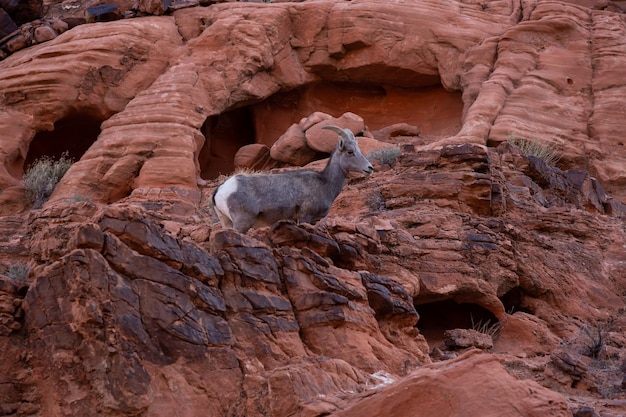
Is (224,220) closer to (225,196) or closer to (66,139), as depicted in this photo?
(225,196)

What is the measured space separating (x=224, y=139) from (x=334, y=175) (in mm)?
11556

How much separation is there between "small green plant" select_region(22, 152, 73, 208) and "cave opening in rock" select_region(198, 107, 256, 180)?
10.7 feet

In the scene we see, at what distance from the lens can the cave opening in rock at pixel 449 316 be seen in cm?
1387

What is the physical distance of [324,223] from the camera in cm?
1233

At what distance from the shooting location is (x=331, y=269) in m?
11.0

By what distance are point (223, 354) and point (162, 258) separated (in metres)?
1.09

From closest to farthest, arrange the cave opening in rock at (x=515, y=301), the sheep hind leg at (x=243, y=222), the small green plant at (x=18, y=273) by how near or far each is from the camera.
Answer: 1. the small green plant at (x=18, y=273)
2. the sheep hind leg at (x=243, y=222)
3. the cave opening in rock at (x=515, y=301)

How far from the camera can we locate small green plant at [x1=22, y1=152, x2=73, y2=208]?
1964cm

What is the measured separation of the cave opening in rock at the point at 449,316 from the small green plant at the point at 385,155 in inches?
139

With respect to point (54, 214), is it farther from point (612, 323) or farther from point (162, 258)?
point (612, 323)

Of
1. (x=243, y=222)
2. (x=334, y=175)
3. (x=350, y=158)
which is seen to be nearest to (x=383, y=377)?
(x=243, y=222)

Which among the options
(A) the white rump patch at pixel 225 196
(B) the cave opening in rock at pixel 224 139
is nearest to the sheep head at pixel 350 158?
(A) the white rump patch at pixel 225 196

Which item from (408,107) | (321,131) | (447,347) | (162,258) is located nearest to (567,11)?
(408,107)

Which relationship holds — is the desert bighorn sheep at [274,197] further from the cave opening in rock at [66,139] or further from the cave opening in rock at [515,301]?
the cave opening in rock at [66,139]
